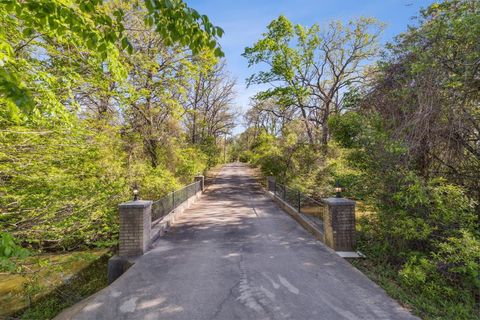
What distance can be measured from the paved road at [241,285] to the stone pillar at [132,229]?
1.29ft

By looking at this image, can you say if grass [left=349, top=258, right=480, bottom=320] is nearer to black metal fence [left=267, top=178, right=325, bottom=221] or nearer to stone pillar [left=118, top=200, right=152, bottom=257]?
black metal fence [left=267, top=178, right=325, bottom=221]

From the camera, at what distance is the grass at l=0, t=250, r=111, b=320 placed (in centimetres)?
525

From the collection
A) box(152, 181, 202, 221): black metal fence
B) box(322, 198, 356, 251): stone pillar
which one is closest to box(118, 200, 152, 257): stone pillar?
box(152, 181, 202, 221): black metal fence

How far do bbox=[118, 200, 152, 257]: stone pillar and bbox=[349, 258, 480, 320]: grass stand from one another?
207 inches

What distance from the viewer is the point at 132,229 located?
599cm

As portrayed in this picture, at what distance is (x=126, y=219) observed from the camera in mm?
5961

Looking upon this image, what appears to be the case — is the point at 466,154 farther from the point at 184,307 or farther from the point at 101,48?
the point at 101,48

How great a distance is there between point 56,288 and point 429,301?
8296 mm

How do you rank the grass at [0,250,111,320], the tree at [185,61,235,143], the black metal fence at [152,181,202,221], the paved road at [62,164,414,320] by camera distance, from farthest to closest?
the tree at [185,61,235,143] → the black metal fence at [152,181,202,221] → the grass at [0,250,111,320] → the paved road at [62,164,414,320]

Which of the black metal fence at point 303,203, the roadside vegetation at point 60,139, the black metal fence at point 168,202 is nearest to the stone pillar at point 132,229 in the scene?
the roadside vegetation at point 60,139

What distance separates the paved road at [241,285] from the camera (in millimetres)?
3750

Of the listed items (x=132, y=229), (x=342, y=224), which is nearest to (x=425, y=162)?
(x=342, y=224)

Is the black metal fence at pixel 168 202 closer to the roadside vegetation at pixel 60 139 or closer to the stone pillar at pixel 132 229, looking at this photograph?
the roadside vegetation at pixel 60 139

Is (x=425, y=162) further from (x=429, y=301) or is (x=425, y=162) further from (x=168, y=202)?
(x=168, y=202)
